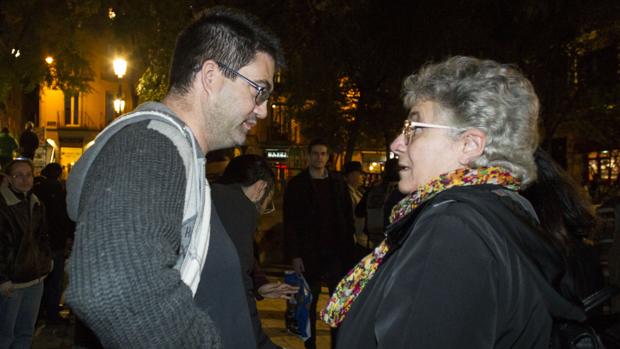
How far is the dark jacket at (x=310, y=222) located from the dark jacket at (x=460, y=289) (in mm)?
4570

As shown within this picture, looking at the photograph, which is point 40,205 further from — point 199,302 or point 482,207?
point 482,207

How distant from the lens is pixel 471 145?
194 cm

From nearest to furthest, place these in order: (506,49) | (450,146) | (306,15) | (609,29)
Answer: (450,146), (506,49), (306,15), (609,29)

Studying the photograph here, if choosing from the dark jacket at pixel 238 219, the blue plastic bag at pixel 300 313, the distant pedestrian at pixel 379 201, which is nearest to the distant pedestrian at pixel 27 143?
the distant pedestrian at pixel 379 201

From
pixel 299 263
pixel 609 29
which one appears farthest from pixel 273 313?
pixel 609 29

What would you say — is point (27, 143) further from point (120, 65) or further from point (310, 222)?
point (310, 222)

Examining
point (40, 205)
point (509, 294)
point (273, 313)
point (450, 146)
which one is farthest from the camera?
point (273, 313)

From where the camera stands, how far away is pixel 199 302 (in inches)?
66.0

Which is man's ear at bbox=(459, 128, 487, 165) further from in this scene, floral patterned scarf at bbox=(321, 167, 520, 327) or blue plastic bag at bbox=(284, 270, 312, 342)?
blue plastic bag at bbox=(284, 270, 312, 342)

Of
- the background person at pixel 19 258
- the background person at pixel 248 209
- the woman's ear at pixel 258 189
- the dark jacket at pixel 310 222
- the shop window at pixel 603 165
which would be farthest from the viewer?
the shop window at pixel 603 165

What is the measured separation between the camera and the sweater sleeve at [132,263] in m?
1.21

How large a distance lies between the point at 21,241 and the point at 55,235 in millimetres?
2344

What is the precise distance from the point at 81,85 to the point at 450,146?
1756cm

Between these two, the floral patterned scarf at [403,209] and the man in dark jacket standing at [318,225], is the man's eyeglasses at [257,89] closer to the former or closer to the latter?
the floral patterned scarf at [403,209]
